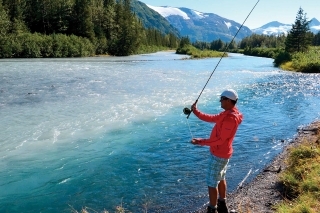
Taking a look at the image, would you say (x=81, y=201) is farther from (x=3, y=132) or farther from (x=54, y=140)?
(x=3, y=132)

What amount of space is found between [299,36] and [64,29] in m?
57.4

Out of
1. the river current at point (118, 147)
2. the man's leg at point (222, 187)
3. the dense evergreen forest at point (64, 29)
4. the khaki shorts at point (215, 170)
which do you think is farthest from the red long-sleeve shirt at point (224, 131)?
the dense evergreen forest at point (64, 29)

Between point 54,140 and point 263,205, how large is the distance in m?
8.01

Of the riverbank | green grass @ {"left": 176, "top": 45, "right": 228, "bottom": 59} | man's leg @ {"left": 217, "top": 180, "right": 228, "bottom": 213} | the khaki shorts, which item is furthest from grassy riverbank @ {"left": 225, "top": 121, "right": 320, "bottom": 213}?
green grass @ {"left": 176, "top": 45, "right": 228, "bottom": 59}

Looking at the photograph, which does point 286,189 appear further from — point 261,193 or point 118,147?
point 118,147

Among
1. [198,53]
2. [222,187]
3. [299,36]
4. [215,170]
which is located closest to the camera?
[215,170]

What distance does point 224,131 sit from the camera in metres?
5.48

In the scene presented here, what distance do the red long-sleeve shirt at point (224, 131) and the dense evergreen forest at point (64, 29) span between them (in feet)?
192

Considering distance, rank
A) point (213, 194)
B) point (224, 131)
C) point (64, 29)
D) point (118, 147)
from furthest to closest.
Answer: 1. point (64, 29)
2. point (118, 147)
3. point (213, 194)
4. point (224, 131)

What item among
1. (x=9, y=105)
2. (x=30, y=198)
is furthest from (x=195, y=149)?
(x=9, y=105)

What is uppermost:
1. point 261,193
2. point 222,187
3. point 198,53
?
point 222,187

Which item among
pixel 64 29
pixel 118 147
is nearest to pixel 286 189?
pixel 118 147

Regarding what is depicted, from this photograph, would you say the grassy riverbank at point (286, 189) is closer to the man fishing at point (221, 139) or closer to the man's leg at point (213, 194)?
the man's leg at point (213, 194)

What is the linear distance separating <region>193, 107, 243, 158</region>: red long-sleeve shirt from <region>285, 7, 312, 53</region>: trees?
67.1 m
